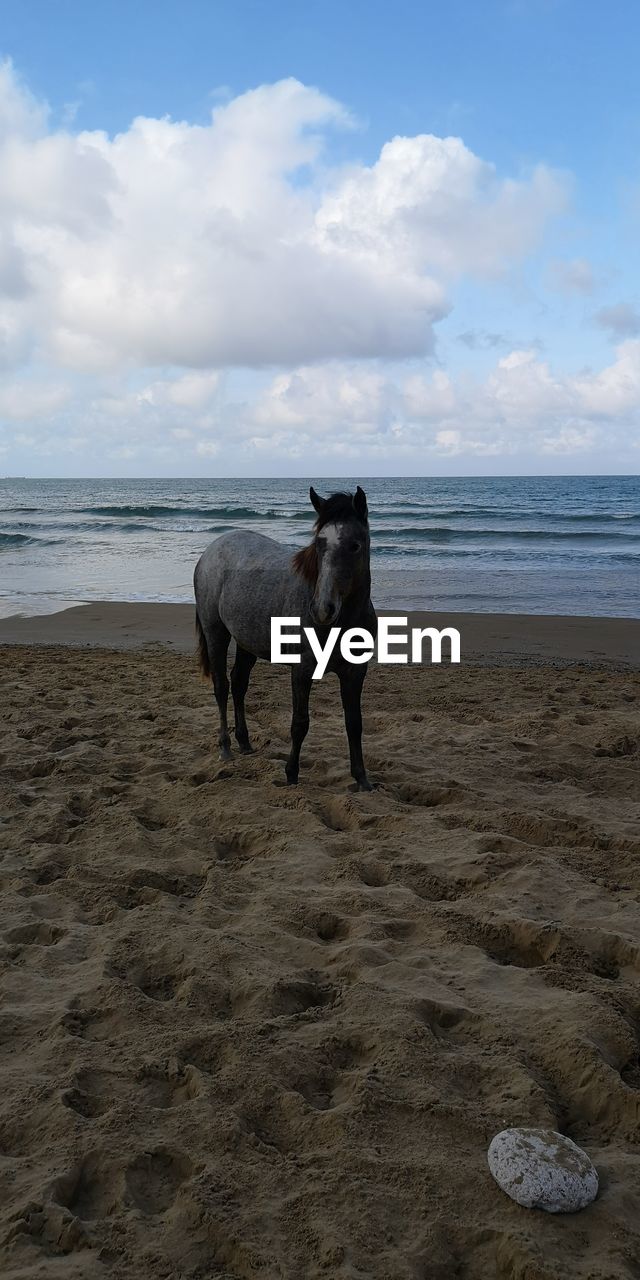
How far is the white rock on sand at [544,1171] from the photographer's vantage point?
2.03 meters

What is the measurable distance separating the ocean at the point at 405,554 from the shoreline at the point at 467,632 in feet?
3.76

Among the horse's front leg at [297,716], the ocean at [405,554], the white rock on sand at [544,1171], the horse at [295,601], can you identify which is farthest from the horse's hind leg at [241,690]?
the ocean at [405,554]

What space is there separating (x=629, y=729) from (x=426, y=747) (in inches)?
66.3

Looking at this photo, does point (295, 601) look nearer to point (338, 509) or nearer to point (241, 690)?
point (338, 509)

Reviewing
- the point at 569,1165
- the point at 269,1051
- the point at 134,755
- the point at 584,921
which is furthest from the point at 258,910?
the point at 134,755

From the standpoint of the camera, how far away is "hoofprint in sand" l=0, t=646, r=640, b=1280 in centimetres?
199

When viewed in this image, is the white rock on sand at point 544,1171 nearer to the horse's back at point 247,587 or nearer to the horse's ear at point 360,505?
the horse's ear at point 360,505

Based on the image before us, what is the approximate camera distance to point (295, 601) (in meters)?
5.27

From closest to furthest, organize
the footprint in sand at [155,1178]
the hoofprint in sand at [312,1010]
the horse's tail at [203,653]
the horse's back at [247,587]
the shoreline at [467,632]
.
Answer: the hoofprint in sand at [312,1010] < the footprint in sand at [155,1178] < the horse's back at [247,587] < the horse's tail at [203,653] < the shoreline at [467,632]

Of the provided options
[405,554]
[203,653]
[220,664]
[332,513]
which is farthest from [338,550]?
[405,554]

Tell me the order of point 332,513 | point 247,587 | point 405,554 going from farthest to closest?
point 405,554 < point 247,587 < point 332,513

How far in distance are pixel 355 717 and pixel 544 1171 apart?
3.25m

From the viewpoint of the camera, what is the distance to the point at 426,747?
6105 millimetres

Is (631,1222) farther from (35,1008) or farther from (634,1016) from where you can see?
(35,1008)
